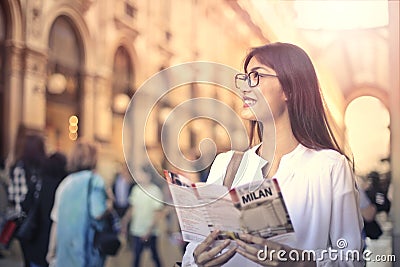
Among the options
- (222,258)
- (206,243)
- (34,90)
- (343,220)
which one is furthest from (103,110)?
(343,220)

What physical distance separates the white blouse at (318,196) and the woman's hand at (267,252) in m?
0.04

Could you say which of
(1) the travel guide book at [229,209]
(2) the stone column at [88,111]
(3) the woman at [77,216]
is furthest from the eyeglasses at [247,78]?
(3) the woman at [77,216]

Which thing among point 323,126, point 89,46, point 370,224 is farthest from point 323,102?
point 89,46

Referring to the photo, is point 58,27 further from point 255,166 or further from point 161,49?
point 255,166

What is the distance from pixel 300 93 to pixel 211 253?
0.83 m

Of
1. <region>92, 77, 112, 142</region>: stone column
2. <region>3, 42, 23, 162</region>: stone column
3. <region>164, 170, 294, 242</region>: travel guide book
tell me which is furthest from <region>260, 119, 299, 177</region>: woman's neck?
<region>3, 42, 23, 162</region>: stone column

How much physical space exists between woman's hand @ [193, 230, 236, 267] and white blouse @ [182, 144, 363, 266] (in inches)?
2.3

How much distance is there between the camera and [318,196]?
2.46 m

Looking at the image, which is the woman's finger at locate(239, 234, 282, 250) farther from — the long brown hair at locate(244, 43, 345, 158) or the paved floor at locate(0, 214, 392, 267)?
the long brown hair at locate(244, 43, 345, 158)

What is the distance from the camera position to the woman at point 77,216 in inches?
102

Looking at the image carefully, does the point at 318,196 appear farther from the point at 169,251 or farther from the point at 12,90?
the point at 12,90

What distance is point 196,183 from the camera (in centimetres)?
249

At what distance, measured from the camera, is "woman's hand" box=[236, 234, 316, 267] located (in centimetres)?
249

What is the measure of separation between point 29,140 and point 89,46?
1.68ft
